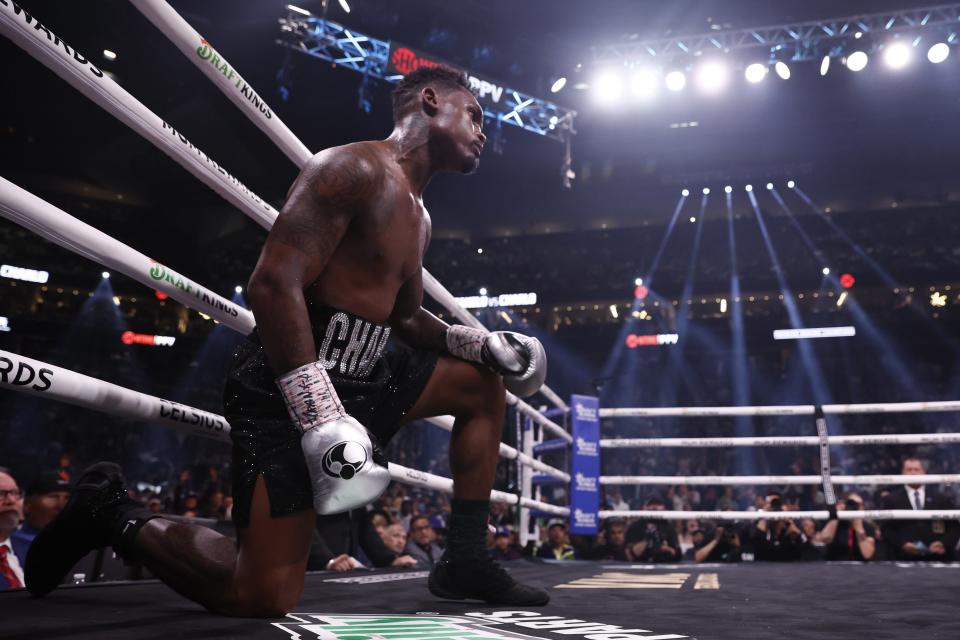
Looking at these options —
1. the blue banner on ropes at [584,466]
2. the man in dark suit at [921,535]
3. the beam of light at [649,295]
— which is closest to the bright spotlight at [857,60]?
the man in dark suit at [921,535]

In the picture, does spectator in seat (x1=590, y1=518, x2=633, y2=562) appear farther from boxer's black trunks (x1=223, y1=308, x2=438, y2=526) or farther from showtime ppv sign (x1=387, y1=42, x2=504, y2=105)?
showtime ppv sign (x1=387, y1=42, x2=504, y2=105)

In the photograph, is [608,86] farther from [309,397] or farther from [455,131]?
[309,397]

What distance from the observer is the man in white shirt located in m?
2.55

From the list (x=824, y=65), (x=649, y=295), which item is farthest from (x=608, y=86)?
(x=649, y=295)

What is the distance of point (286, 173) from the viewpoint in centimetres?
1365

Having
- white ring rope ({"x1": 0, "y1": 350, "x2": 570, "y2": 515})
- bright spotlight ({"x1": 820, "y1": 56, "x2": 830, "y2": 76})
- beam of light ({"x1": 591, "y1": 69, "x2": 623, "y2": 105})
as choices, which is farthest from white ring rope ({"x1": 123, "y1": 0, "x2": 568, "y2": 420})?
beam of light ({"x1": 591, "y1": 69, "x2": 623, "y2": 105})

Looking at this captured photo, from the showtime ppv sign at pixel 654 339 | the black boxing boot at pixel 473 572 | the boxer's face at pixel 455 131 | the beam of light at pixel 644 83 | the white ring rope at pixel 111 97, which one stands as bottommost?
the black boxing boot at pixel 473 572

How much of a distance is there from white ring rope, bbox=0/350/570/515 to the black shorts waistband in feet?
1.19

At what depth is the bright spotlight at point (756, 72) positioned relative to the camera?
9875 mm

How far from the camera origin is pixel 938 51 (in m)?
9.14

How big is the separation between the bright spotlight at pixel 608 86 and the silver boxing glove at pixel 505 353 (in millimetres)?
9605

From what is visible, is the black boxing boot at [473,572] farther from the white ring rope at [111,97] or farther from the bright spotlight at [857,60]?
the bright spotlight at [857,60]

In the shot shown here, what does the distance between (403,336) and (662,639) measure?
1083mm

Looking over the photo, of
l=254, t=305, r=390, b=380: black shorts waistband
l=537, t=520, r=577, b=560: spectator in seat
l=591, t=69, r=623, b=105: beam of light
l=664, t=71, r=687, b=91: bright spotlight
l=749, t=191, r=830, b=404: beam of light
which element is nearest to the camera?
l=254, t=305, r=390, b=380: black shorts waistband
